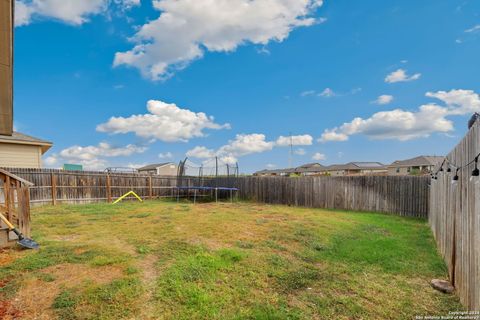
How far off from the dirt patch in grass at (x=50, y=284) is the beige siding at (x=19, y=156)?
10.9 meters

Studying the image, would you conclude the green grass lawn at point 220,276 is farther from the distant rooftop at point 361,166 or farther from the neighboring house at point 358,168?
the distant rooftop at point 361,166

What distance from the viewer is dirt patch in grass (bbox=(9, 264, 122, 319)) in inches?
106

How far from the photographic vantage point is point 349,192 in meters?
11.6

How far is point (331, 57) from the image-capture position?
11.1 metres

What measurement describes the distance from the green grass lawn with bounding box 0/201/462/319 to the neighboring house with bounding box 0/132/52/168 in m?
7.76

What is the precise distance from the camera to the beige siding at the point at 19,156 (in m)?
11.5

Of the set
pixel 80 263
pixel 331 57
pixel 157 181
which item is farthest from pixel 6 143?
pixel 331 57

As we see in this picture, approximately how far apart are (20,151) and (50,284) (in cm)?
1182

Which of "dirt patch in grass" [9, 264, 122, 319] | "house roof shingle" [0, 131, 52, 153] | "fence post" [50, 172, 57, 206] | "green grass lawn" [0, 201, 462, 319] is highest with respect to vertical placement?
"house roof shingle" [0, 131, 52, 153]

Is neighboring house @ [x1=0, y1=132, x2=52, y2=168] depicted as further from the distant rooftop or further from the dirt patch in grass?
the distant rooftop

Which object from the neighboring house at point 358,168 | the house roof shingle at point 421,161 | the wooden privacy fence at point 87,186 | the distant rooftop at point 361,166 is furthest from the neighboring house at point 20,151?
the distant rooftop at point 361,166

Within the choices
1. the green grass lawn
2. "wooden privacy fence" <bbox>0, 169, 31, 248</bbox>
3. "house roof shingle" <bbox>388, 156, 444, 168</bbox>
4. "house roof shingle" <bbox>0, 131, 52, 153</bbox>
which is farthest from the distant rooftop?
"wooden privacy fence" <bbox>0, 169, 31, 248</bbox>

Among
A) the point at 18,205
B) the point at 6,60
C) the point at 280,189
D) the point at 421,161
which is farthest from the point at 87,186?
the point at 421,161

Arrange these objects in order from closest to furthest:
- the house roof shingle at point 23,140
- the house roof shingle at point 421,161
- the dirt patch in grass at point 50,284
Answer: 1. the dirt patch in grass at point 50,284
2. the house roof shingle at point 23,140
3. the house roof shingle at point 421,161
